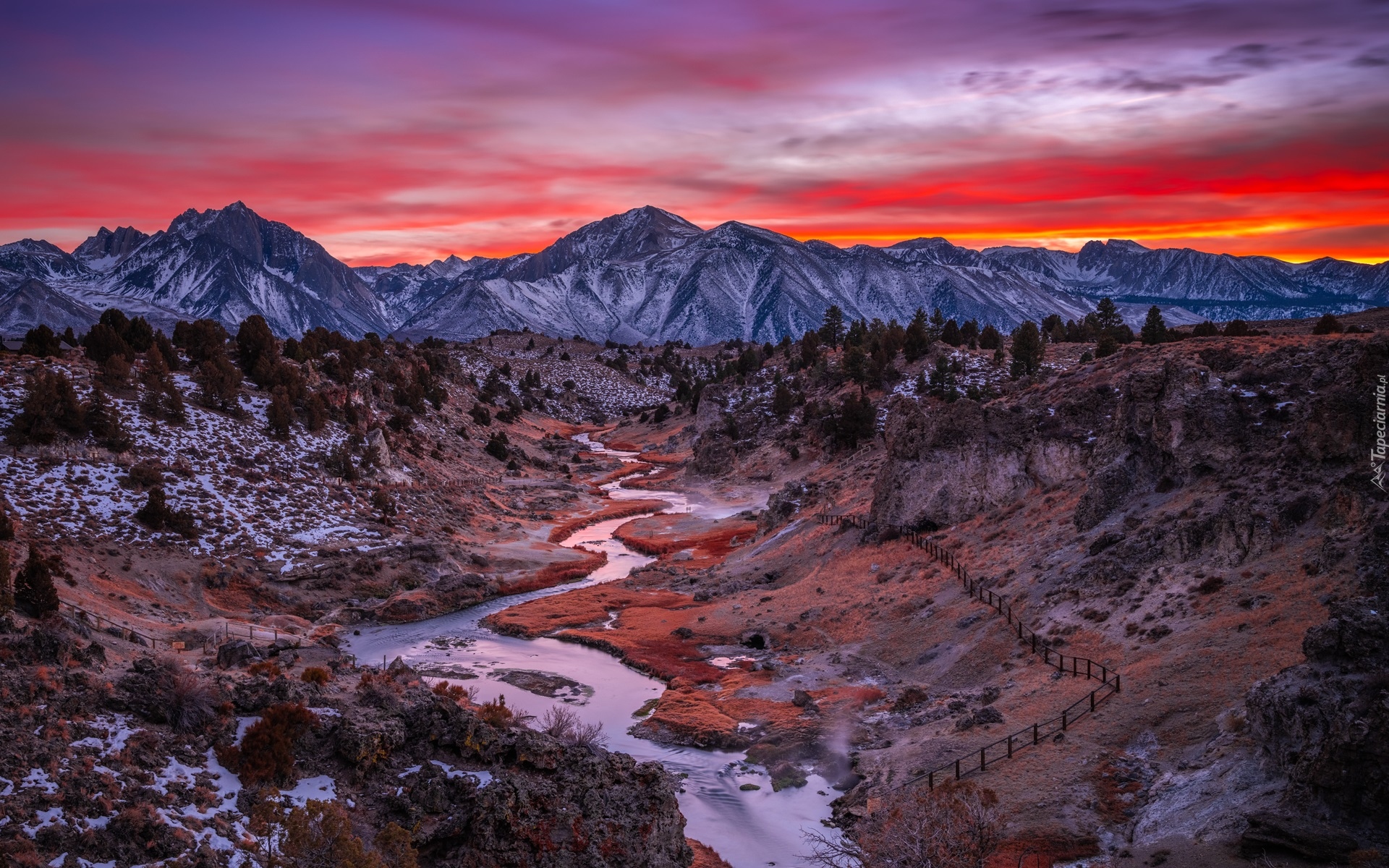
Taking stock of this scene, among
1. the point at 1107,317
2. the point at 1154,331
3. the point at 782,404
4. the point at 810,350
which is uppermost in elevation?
the point at 1107,317

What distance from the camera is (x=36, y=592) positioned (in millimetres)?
23109

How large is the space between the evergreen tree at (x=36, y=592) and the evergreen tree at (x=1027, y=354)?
6860 centimetres

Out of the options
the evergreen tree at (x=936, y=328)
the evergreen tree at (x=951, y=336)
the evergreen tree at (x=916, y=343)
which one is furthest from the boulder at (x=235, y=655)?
the evergreen tree at (x=951, y=336)

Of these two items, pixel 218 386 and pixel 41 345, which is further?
pixel 218 386

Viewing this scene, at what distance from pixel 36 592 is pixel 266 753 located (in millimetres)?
10103

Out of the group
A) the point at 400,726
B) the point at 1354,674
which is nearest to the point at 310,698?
the point at 400,726

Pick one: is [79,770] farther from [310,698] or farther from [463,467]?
[463,467]

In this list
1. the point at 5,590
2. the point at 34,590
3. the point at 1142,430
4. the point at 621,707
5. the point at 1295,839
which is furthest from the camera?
the point at 1142,430

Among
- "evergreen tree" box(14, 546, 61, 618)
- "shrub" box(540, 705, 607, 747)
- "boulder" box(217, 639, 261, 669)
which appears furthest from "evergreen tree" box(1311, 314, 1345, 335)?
"evergreen tree" box(14, 546, 61, 618)

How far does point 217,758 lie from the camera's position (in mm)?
17984

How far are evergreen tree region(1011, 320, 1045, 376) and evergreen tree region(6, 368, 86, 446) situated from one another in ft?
221

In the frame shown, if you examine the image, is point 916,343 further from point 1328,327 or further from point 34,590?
point 34,590

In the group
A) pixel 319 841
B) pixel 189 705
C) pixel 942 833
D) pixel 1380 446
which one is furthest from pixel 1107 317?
pixel 319 841

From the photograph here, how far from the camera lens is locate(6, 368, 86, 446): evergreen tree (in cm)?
4812
